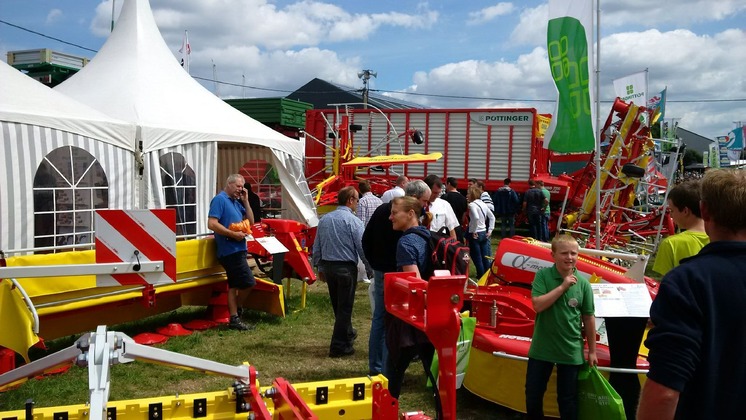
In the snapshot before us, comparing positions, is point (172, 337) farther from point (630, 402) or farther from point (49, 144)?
point (630, 402)

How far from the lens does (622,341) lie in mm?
3756

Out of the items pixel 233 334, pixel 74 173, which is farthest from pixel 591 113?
pixel 74 173

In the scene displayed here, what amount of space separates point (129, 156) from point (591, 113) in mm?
5065

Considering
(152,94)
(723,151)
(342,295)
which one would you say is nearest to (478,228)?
(342,295)

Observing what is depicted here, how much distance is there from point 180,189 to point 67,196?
161cm

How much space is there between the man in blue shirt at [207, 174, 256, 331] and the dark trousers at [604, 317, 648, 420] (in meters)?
3.88

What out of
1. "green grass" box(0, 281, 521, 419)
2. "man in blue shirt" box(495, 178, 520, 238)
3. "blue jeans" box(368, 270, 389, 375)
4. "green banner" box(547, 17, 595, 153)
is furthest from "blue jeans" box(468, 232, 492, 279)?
"man in blue shirt" box(495, 178, 520, 238)

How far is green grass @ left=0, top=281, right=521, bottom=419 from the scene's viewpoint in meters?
4.58

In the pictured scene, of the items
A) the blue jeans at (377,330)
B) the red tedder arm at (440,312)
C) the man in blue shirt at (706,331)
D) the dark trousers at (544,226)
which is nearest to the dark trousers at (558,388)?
the red tedder arm at (440,312)

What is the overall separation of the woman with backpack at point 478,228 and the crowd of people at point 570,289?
0.06ft

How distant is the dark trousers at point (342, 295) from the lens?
222 inches

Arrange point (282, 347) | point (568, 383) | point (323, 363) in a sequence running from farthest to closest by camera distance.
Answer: point (282, 347), point (323, 363), point (568, 383)

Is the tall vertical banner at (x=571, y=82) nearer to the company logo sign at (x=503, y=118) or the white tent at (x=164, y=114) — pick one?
the white tent at (x=164, y=114)

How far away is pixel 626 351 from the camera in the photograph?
379 centimetres
